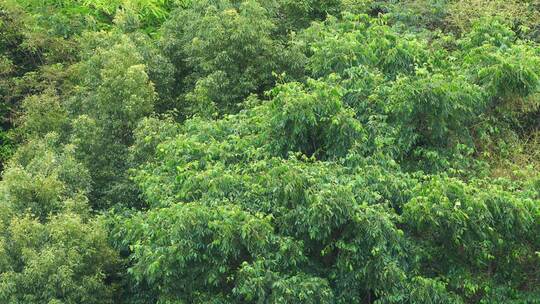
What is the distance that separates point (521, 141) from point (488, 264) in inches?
161

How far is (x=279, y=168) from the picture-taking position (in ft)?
35.7

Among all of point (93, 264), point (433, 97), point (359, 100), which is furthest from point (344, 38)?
point (93, 264)

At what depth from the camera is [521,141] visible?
14484mm

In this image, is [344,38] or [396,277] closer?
[396,277]

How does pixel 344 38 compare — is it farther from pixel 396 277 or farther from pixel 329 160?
pixel 396 277

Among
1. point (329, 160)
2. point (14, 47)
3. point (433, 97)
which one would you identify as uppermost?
point (433, 97)

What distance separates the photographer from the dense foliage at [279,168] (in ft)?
34.2

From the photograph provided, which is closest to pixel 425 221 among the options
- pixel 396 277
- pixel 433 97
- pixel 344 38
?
pixel 396 277

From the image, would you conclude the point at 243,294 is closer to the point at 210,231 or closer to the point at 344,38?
the point at 210,231

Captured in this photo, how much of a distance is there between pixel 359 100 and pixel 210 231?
398 centimetres

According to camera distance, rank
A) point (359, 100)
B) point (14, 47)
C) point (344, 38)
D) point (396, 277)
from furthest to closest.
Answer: point (14, 47) → point (344, 38) → point (359, 100) → point (396, 277)

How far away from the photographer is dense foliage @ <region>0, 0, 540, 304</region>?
10.4m

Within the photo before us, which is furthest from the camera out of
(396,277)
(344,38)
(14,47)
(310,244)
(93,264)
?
(14,47)

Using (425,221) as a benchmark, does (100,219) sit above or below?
below
